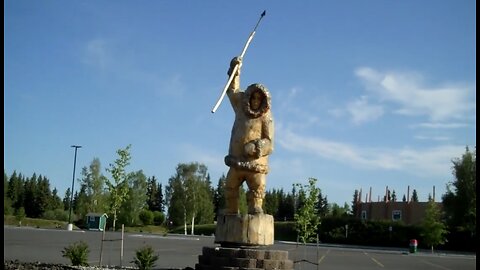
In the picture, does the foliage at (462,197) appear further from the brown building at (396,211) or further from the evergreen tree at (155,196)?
the evergreen tree at (155,196)

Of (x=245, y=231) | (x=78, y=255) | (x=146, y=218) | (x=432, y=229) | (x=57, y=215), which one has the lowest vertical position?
(x=57, y=215)

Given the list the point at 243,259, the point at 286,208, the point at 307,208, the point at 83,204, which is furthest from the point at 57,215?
the point at 243,259

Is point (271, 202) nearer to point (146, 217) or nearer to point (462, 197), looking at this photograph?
point (146, 217)

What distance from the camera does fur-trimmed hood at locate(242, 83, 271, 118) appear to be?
12.4m

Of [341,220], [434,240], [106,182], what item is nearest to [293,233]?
[341,220]

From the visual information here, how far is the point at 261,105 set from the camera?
1248 centimetres

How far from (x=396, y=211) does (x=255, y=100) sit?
2441 inches

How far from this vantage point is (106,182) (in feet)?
52.7

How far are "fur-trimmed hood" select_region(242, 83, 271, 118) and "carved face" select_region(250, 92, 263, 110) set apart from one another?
0.07 meters

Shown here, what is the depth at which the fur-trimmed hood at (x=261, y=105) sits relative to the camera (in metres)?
12.4

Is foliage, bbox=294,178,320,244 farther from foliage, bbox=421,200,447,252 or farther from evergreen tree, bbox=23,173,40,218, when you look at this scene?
evergreen tree, bbox=23,173,40,218

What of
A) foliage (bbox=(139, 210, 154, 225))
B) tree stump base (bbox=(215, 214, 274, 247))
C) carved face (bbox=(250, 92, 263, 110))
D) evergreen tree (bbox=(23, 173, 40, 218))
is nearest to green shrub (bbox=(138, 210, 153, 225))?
foliage (bbox=(139, 210, 154, 225))

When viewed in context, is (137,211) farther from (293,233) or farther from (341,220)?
(341,220)

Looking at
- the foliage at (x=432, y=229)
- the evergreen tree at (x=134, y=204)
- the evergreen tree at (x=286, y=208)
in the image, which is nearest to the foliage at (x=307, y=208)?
the foliage at (x=432, y=229)
